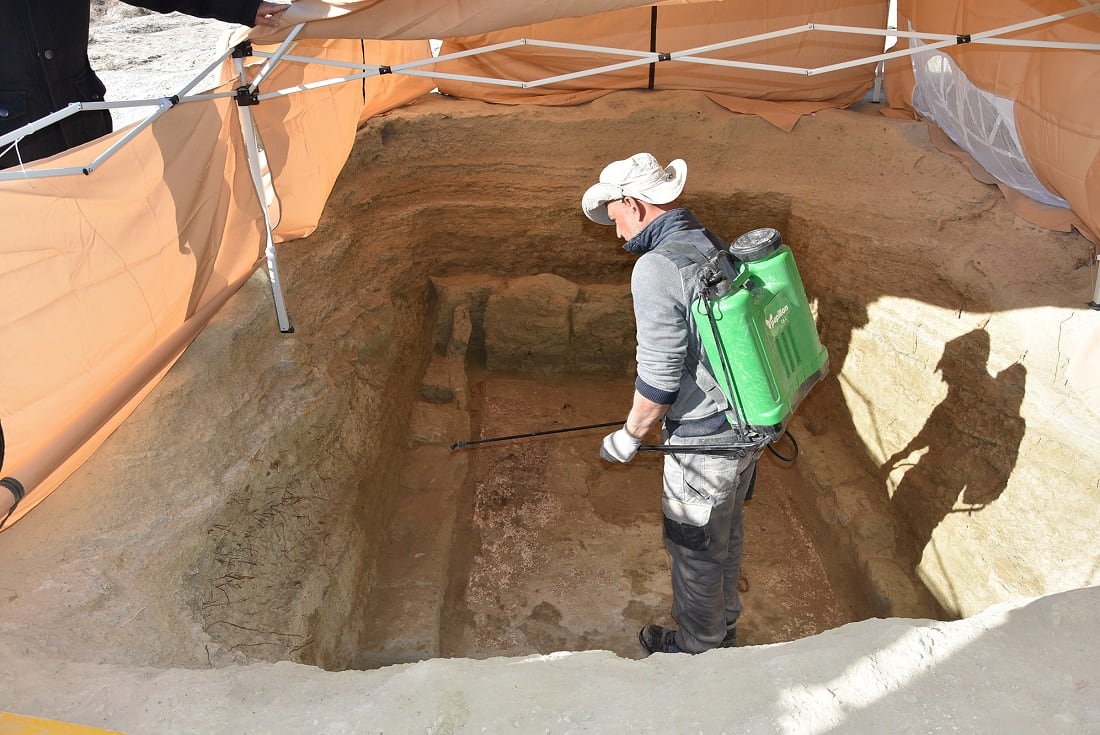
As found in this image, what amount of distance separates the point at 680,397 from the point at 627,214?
72cm

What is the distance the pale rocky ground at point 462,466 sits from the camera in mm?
2102

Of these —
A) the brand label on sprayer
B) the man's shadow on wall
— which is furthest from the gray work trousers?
the man's shadow on wall

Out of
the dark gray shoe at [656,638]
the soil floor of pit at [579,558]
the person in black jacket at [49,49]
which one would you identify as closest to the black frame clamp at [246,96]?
the person in black jacket at [49,49]

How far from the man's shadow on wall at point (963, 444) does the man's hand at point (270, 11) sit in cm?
345

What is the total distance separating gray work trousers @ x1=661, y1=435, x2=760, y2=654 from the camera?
10.4 ft

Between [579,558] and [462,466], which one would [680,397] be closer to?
[579,558]

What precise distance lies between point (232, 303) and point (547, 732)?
8.67 ft

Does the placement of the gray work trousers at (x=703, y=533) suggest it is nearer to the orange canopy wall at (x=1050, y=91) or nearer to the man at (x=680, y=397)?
the man at (x=680, y=397)

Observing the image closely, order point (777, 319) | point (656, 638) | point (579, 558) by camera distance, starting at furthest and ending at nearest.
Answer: point (579, 558), point (656, 638), point (777, 319)

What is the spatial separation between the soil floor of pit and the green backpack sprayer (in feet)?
5.12

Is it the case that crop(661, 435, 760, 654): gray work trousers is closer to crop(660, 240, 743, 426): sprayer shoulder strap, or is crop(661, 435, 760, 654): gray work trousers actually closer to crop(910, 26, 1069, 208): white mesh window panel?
crop(660, 240, 743, 426): sprayer shoulder strap

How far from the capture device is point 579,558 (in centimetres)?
446

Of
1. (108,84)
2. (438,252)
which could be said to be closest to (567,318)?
(438,252)

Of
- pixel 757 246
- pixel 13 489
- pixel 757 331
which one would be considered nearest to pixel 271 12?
pixel 13 489
